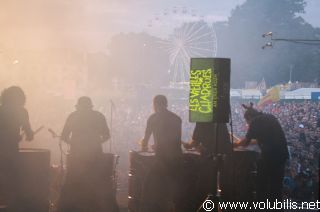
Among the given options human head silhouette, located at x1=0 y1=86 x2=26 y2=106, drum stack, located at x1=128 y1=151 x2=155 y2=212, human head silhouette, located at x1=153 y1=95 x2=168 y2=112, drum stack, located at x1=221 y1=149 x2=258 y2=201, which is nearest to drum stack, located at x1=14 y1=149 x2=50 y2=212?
human head silhouette, located at x1=0 y1=86 x2=26 y2=106

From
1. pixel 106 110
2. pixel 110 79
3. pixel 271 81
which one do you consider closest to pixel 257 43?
pixel 271 81

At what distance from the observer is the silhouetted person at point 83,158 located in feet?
20.2

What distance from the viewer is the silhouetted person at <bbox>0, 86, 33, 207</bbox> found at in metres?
5.75

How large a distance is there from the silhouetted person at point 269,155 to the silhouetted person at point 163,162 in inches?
51.4

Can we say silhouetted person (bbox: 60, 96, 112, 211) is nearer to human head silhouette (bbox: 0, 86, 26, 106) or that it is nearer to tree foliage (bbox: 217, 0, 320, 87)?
human head silhouette (bbox: 0, 86, 26, 106)

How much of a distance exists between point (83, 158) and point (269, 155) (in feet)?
8.48

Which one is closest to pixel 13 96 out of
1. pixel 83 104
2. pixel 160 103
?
pixel 83 104

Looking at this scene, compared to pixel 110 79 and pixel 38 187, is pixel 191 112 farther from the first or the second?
pixel 110 79

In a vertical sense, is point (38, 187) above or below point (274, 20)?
below

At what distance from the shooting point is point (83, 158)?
20.2ft

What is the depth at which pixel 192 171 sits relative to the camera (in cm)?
620

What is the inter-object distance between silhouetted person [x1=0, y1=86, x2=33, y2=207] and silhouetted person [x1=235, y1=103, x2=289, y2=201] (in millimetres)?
3137

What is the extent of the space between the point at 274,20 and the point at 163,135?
50254 millimetres

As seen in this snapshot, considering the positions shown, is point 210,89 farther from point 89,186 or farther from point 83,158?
point 89,186
